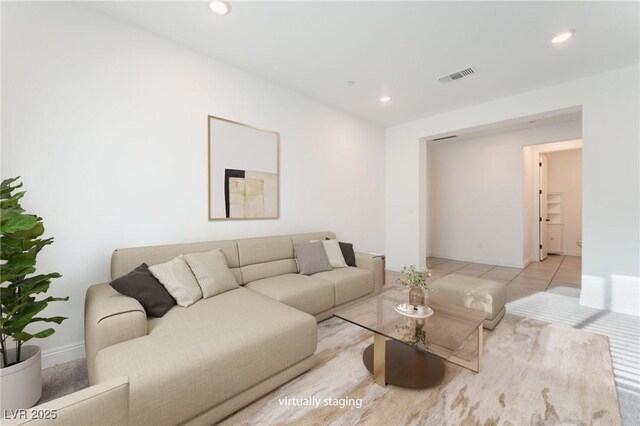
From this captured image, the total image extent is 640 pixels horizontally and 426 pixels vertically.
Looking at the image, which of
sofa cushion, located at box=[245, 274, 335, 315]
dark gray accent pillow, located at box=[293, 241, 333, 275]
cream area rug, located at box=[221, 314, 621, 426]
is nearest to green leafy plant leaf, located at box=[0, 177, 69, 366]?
cream area rug, located at box=[221, 314, 621, 426]

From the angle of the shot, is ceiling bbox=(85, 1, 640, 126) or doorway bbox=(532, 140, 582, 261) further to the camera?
doorway bbox=(532, 140, 582, 261)

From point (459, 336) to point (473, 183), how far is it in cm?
510

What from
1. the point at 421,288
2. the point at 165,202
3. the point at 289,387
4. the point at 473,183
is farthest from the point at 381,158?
the point at 289,387

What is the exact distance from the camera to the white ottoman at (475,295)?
255 cm

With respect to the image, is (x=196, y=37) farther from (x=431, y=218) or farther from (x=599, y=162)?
(x=431, y=218)

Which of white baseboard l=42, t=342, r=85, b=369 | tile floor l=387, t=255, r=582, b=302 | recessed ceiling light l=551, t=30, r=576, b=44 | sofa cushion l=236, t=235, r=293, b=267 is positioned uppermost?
recessed ceiling light l=551, t=30, r=576, b=44

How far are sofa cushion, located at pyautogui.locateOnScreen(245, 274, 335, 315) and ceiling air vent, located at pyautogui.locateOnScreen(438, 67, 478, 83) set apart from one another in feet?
9.29

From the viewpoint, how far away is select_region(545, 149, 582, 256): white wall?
21.5 ft

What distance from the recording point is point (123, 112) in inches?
92.5

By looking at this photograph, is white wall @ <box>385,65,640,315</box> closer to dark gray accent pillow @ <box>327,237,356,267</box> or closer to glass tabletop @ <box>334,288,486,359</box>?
glass tabletop @ <box>334,288,486,359</box>

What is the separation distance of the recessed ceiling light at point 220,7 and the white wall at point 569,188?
321 inches

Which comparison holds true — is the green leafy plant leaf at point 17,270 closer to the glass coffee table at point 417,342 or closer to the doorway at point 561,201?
the glass coffee table at point 417,342

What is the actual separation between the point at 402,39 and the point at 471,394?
292cm

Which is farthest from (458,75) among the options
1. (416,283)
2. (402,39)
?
(416,283)
